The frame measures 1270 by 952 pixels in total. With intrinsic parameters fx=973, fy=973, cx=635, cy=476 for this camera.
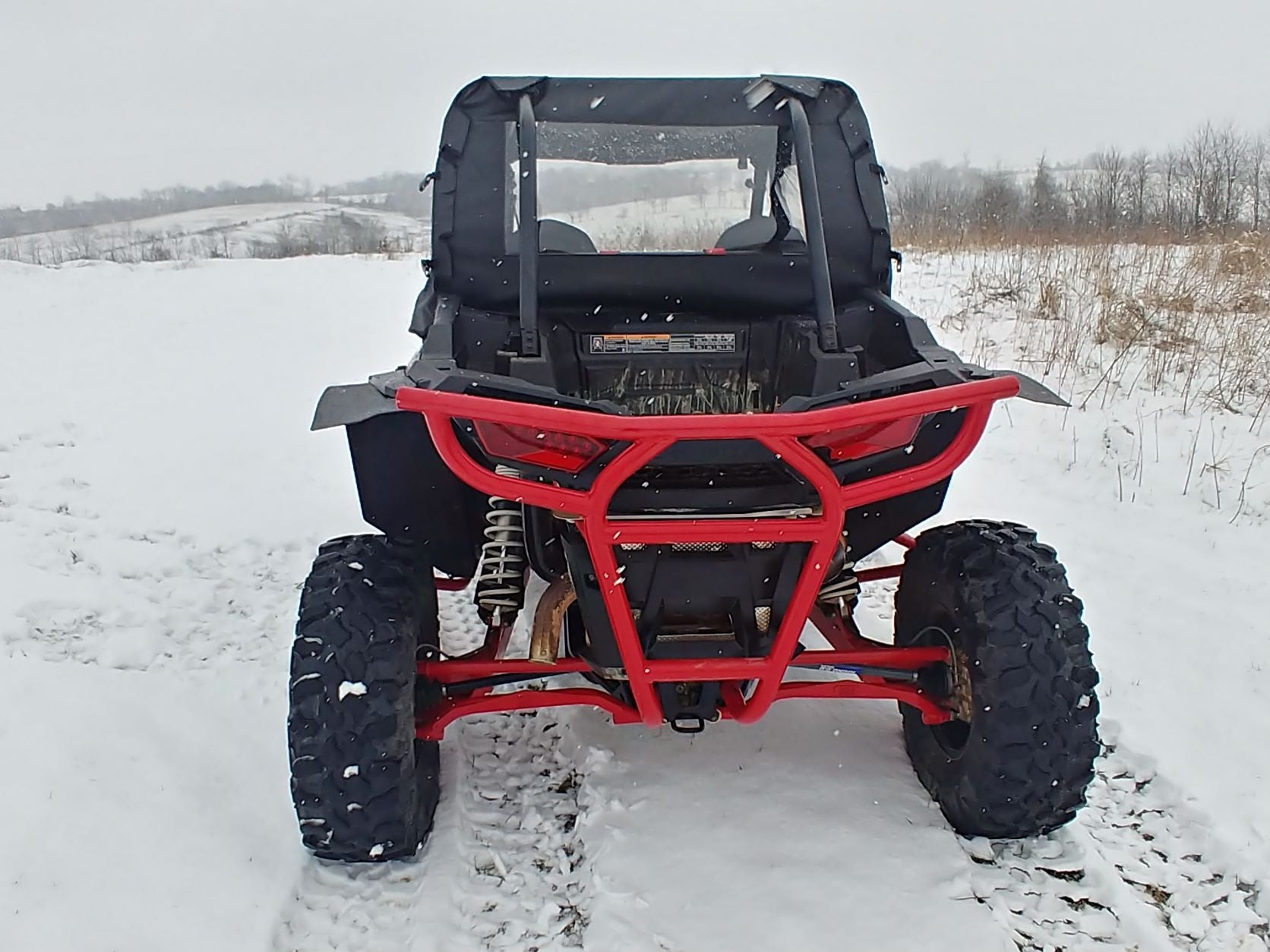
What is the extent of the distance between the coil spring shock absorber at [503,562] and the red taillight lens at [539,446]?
0.60 m

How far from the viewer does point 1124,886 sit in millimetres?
2254

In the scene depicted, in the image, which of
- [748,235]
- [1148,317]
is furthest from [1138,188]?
[748,235]

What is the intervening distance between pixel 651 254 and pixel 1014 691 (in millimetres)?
1751

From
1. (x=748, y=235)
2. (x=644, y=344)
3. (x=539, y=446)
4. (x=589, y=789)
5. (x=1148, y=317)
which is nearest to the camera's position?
(x=539, y=446)

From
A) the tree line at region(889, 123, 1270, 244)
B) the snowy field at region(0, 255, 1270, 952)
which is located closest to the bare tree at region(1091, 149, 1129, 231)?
the tree line at region(889, 123, 1270, 244)

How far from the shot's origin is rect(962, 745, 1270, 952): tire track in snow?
83.4 inches

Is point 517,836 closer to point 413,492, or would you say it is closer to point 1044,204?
point 413,492

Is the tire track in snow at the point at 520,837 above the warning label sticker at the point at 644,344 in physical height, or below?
below

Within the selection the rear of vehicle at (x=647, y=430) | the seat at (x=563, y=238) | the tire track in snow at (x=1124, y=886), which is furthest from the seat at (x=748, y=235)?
the tire track in snow at (x=1124, y=886)

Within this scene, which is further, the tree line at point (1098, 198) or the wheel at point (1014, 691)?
the tree line at point (1098, 198)

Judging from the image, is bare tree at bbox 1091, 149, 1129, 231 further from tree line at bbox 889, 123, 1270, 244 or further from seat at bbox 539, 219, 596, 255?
seat at bbox 539, 219, 596, 255

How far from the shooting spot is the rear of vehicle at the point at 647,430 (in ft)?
6.46

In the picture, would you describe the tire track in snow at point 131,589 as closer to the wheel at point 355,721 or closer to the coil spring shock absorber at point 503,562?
the coil spring shock absorber at point 503,562

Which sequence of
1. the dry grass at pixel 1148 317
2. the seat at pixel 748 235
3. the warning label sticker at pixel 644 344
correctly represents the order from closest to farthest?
1. the warning label sticker at pixel 644 344
2. the seat at pixel 748 235
3. the dry grass at pixel 1148 317
